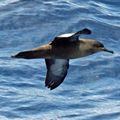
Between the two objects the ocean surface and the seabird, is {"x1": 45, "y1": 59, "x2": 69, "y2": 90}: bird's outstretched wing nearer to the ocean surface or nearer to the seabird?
the seabird

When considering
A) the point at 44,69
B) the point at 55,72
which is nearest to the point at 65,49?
the point at 55,72

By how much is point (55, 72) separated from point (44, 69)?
333 cm

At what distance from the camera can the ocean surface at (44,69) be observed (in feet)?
39.0

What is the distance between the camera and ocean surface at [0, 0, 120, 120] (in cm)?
1190

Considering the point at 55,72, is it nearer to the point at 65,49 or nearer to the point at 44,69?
the point at 65,49

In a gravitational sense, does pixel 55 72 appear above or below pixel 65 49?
below

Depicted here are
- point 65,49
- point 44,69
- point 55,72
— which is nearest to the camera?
point 65,49

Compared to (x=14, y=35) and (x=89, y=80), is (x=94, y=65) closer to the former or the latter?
(x=89, y=80)

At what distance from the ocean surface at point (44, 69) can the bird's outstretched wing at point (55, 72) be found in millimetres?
2014

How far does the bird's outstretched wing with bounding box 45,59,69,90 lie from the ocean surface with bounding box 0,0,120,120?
2014 millimetres

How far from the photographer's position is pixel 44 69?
1289 centimetres

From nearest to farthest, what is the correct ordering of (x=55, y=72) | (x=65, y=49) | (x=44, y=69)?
1. (x=65, y=49)
2. (x=55, y=72)
3. (x=44, y=69)

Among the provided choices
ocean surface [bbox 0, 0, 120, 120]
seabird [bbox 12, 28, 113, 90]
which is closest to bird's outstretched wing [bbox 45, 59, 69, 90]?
seabird [bbox 12, 28, 113, 90]

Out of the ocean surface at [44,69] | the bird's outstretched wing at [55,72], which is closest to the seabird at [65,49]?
the bird's outstretched wing at [55,72]
